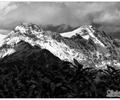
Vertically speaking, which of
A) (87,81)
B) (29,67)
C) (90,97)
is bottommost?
(90,97)

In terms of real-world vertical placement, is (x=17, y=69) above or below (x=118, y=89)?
above

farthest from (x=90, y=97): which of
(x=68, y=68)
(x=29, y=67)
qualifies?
(x=29, y=67)

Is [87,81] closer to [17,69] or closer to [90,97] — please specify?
[90,97]

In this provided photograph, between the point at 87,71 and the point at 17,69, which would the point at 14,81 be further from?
the point at 87,71

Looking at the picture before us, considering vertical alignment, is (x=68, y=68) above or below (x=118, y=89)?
above

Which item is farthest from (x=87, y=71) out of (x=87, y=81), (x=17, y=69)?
(x=17, y=69)

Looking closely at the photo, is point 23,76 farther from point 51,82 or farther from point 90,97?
point 90,97

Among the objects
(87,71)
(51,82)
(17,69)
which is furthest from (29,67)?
(87,71)
